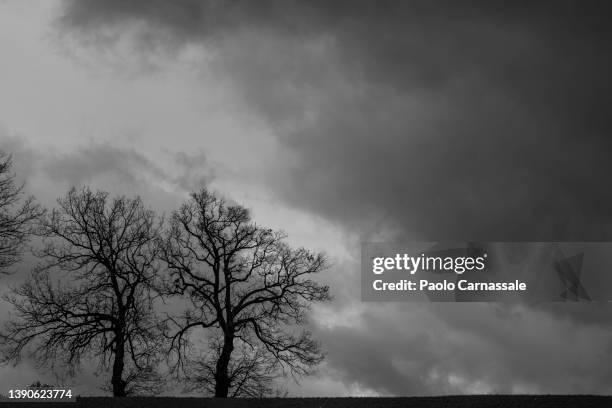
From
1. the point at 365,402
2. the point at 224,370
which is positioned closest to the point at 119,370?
the point at 224,370

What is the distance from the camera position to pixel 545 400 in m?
27.4

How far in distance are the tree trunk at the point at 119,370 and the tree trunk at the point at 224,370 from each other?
534 cm

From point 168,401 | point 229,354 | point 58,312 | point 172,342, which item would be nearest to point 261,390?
point 229,354

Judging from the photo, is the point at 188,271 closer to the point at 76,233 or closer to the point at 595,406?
the point at 76,233

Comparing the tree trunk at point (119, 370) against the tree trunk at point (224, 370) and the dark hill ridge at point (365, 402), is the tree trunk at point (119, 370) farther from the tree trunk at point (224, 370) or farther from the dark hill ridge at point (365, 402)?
the dark hill ridge at point (365, 402)

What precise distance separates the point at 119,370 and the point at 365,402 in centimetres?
1575

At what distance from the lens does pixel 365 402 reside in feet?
95.7

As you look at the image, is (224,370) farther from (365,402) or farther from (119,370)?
(365,402)

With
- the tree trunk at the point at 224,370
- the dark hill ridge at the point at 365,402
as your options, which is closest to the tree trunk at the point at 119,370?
the tree trunk at the point at 224,370

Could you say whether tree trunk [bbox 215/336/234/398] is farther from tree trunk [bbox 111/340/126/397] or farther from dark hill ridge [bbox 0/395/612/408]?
dark hill ridge [bbox 0/395/612/408]

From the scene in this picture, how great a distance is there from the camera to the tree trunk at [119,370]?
38125 millimetres

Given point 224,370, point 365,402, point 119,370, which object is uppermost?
point 224,370

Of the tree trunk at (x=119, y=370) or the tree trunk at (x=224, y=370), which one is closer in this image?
the tree trunk at (x=224, y=370)

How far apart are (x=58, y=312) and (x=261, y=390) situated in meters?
12.2
